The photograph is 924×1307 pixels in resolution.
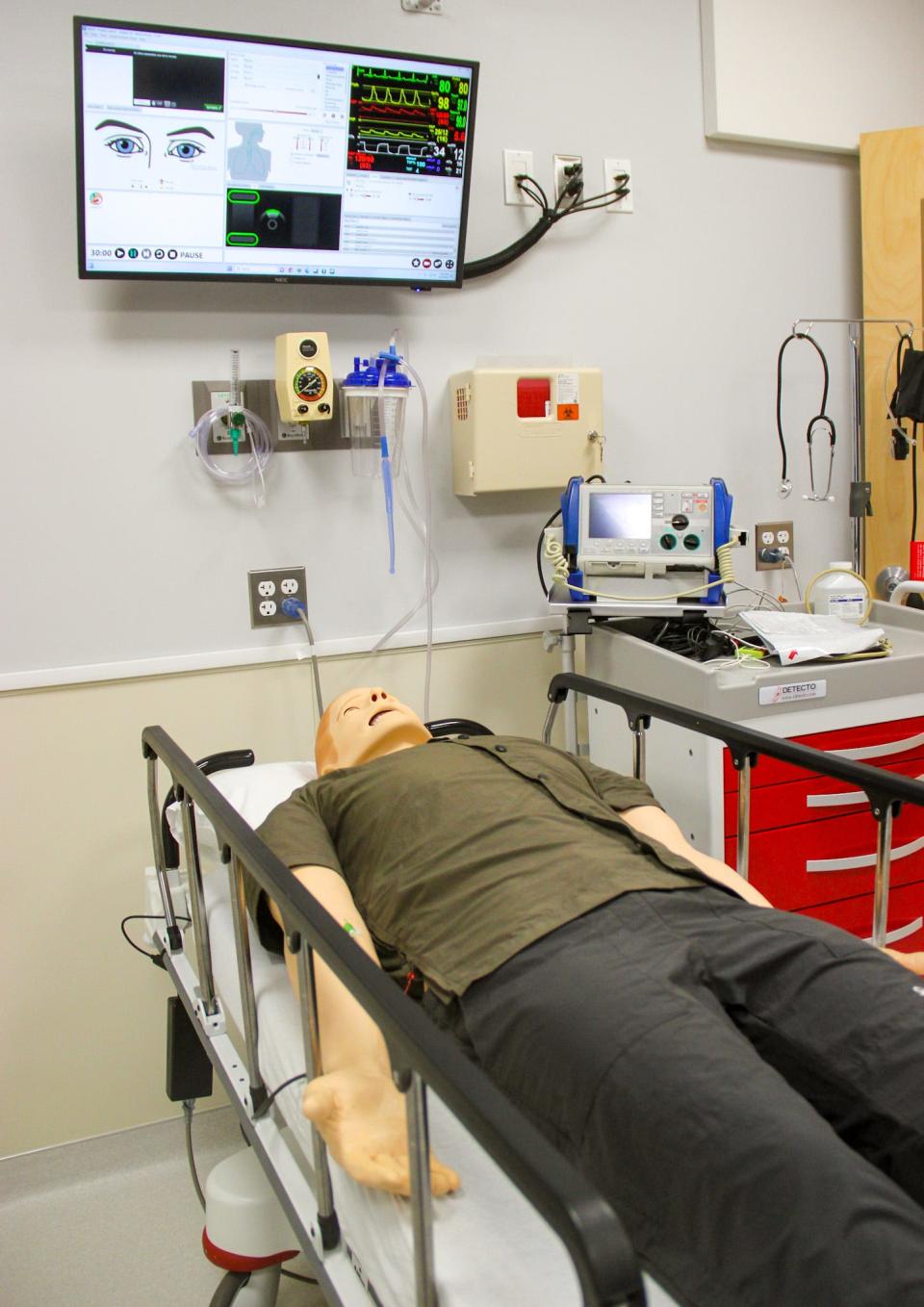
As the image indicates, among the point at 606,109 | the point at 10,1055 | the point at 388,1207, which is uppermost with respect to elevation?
the point at 606,109

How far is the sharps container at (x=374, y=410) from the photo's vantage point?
229 cm

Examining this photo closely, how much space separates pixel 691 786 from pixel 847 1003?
93 cm

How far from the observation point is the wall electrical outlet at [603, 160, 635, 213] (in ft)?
8.54

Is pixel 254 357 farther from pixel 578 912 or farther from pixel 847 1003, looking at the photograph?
pixel 847 1003

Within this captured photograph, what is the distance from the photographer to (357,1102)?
1123 millimetres

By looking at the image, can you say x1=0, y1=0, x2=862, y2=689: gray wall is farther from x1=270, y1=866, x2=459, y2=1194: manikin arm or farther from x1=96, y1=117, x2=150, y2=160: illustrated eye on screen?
x1=270, y1=866, x2=459, y2=1194: manikin arm

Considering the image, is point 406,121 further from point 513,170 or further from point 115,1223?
point 115,1223

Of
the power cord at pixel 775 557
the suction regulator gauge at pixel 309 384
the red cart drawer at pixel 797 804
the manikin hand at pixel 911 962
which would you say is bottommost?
the manikin hand at pixel 911 962

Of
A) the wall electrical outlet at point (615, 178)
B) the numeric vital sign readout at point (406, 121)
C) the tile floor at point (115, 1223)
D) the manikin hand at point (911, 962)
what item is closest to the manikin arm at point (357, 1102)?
the manikin hand at point (911, 962)

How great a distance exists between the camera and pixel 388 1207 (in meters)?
1.07

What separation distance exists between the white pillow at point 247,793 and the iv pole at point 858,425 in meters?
1.65

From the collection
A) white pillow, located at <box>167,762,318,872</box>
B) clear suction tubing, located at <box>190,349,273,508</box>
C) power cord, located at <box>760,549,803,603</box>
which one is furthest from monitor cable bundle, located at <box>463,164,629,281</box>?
white pillow, located at <box>167,762,318,872</box>

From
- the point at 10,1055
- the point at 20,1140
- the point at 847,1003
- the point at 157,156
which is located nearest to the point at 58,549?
the point at 157,156

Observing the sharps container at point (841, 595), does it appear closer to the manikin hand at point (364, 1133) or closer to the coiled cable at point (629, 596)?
the coiled cable at point (629, 596)
